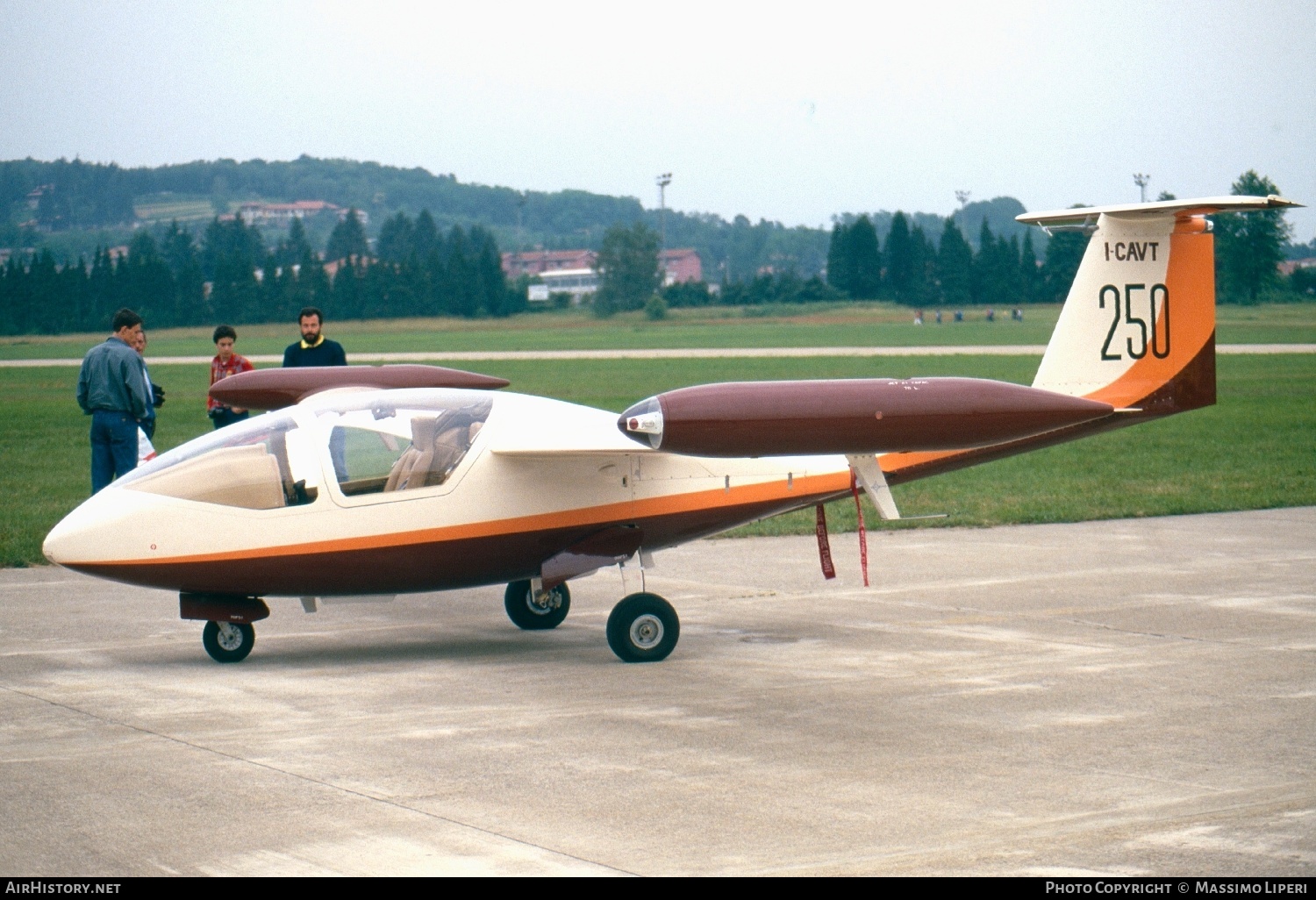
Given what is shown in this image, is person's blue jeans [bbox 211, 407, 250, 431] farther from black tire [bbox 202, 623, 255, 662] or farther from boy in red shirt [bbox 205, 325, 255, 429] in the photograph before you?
black tire [bbox 202, 623, 255, 662]

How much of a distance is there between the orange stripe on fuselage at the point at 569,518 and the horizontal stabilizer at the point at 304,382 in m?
2.03

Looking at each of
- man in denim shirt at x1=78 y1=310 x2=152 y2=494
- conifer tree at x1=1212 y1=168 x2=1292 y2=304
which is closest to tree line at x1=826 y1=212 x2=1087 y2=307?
conifer tree at x1=1212 y1=168 x2=1292 y2=304

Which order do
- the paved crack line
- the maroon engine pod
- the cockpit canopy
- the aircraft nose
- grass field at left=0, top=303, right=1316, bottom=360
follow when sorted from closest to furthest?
1. the paved crack line
2. the maroon engine pod
3. the aircraft nose
4. the cockpit canopy
5. grass field at left=0, top=303, right=1316, bottom=360

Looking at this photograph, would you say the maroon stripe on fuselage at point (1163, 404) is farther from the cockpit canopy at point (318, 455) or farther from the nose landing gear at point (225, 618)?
the nose landing gear at point (225, 618)

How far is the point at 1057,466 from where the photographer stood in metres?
21.3

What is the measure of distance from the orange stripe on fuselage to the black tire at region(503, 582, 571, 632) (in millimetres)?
1143

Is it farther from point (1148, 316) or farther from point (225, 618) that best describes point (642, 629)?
point (1148, 316)

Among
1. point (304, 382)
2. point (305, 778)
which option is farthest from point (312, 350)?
point (305, 778)

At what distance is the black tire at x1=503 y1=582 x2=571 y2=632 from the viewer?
1105cm

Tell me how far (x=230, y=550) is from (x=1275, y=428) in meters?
22.1

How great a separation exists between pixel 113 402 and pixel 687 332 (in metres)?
82.4

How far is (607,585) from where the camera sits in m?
13.0

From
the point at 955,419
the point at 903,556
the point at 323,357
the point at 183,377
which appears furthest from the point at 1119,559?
the point at 183,377

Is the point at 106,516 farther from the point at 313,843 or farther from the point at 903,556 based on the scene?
the point at 903,556
